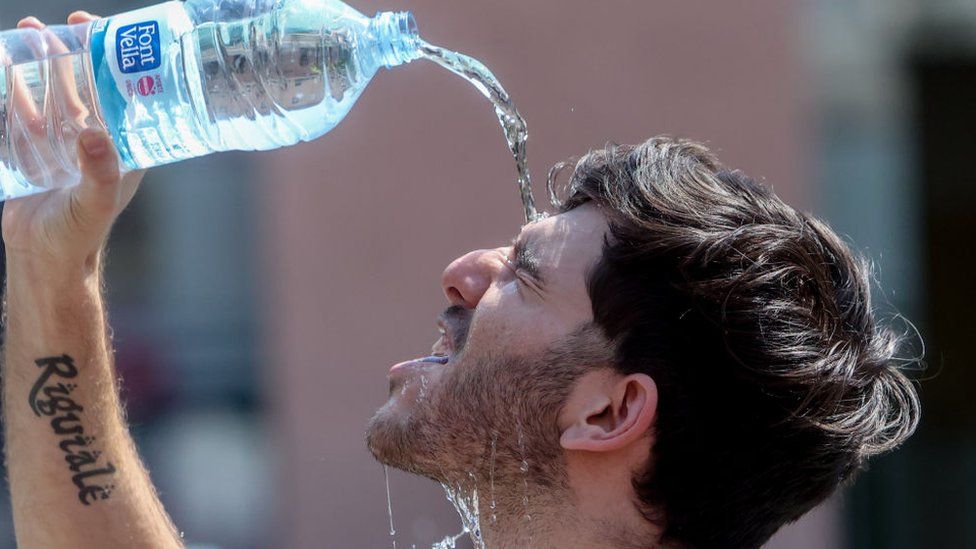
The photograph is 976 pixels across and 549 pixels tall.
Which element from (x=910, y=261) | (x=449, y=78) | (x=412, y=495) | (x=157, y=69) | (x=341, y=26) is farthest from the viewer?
(x=910, y=261)

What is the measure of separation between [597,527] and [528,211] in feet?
2.14

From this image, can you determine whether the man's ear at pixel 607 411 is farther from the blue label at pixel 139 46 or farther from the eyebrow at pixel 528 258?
the blue label at pixel 139 46

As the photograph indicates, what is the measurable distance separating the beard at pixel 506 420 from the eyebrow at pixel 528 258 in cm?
14

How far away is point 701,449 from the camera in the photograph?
244 cm

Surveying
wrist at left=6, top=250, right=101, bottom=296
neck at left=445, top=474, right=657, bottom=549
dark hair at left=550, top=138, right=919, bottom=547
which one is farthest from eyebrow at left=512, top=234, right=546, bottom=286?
wrist at left=6, top=250, right=101, bottom=296

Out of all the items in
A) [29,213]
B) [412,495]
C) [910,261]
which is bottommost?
[412,495]

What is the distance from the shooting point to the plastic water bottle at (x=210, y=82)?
2590mm

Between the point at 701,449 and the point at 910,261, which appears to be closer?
the point at 701,449

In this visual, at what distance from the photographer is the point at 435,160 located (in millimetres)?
5641

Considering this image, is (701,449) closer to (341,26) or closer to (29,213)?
(341,26)

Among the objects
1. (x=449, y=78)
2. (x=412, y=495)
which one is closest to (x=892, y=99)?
(x=449, y=78)

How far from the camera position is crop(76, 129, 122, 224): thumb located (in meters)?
2.36

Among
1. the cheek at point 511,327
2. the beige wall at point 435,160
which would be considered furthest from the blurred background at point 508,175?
the cheek at point 511,327

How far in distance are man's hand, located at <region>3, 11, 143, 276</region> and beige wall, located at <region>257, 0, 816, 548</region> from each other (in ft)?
9.42
